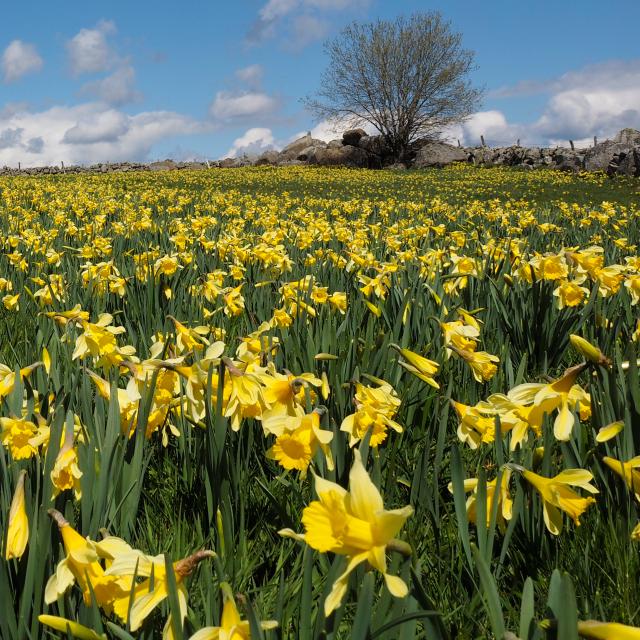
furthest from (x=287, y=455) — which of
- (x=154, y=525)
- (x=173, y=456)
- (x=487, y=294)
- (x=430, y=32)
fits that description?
(x=430, y=32)

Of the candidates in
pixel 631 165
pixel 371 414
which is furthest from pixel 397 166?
pixel 371 414

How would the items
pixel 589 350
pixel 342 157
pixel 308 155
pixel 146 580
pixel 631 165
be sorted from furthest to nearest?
pixel 308 155, pixel 342 157, pixel 631 165, pixel 589 350, pixel 146 580

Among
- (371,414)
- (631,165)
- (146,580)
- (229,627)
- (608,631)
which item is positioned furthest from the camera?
(631,165)

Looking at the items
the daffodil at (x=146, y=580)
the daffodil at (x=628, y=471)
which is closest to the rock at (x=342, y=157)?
the daffodil at (x=628, y=471)

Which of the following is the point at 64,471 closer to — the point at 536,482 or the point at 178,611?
the point at 178,611

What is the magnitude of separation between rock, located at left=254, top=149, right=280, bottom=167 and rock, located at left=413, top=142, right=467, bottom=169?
31.1 feet

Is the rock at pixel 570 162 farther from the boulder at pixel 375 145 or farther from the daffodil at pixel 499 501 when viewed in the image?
the daffodil at pixel 499 501

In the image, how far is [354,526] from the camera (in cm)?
70

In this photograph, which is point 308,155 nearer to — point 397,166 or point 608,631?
point 397,166

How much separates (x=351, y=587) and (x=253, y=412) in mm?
397

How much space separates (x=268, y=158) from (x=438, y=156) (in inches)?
450

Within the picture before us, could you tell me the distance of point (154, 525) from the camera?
1.53 meters

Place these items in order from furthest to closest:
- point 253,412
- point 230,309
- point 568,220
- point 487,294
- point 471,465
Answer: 1. point 568,220
2. point 487,294
3. point 230,309
4. point 471,465
5. point 253,412

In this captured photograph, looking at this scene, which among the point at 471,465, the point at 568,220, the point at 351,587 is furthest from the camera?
the point at 568,220
